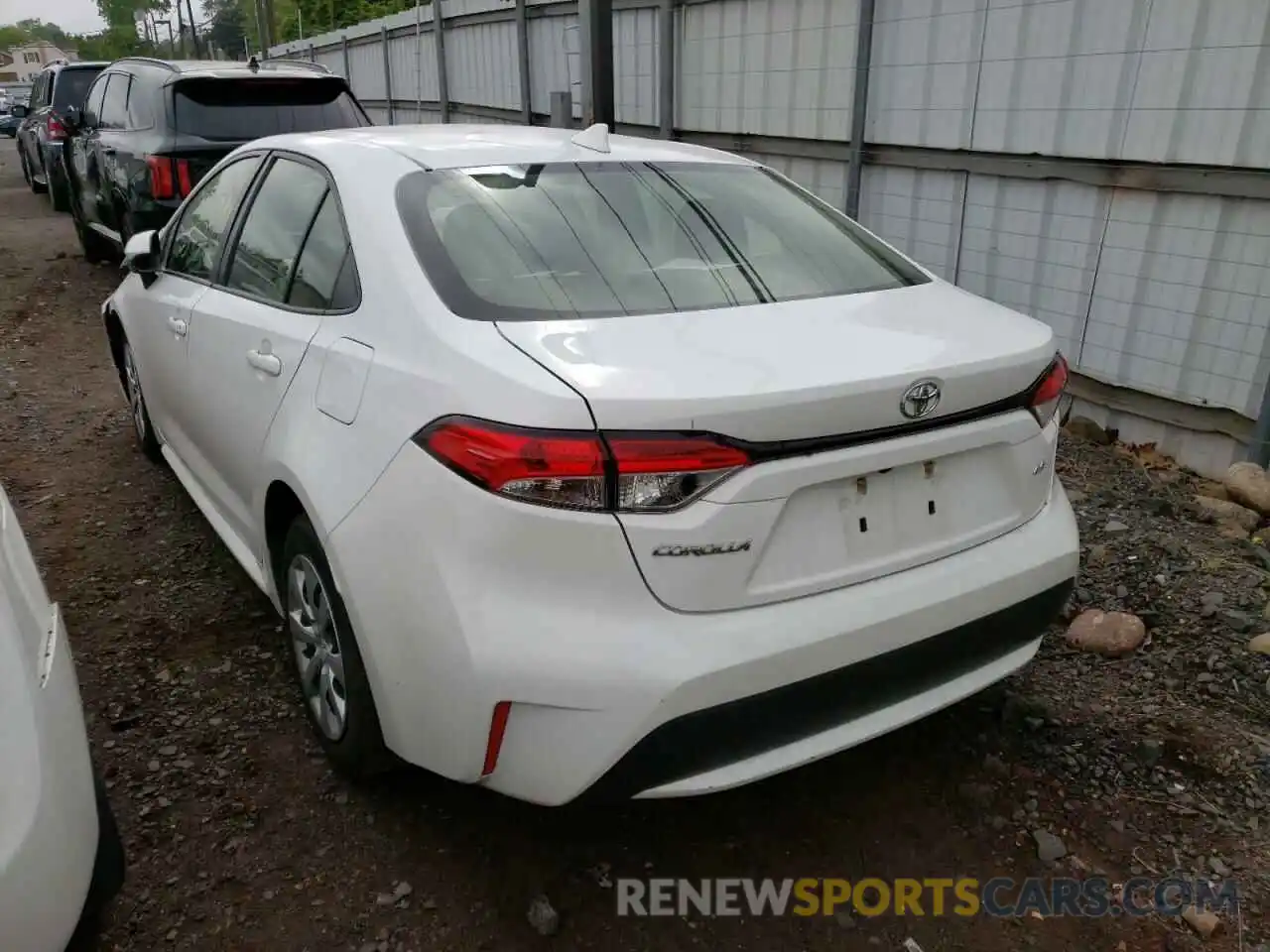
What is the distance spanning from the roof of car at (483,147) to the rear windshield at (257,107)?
14.1 ft

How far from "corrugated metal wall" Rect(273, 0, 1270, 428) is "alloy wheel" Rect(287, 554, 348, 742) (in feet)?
12.2

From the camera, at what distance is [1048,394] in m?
2.25

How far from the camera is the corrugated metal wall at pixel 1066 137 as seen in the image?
157 inches

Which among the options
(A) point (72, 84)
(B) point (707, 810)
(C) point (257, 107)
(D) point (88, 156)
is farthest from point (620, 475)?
(A) point (72, 84)

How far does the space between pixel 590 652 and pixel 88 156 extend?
27.8 feet

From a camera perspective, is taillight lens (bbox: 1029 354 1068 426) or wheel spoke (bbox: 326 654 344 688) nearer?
taillight lens (bbox: 1029 354 1068 426)

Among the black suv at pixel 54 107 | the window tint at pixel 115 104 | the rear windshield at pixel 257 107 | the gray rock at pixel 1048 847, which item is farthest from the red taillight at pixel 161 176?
the gray rock at pixel 1048 847

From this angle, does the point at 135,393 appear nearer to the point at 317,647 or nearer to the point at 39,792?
the point at 317,647

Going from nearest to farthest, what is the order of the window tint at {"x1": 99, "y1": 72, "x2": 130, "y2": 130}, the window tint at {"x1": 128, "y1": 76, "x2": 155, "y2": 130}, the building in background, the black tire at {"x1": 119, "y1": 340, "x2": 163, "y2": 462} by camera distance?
the black tire at {"x1": 119, "y1": 340, "x2": 163, "y2": 462}, the window tint at {"x1": 128, "y1": 76, "x2": 155, "y2": 130}, the window tint at {"x1": 99, "y1": 72, "x2": 130, "y2": 130}, the building in background

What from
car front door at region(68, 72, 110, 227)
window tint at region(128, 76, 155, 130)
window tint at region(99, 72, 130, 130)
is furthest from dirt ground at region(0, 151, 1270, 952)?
→ car front door at region(68, 72, 110, 227)

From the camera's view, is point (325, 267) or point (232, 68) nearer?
point (325, 267)

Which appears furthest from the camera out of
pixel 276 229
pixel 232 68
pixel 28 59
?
pixel 28 59

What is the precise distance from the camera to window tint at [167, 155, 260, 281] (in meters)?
3.25

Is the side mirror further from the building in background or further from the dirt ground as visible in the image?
the building in background
